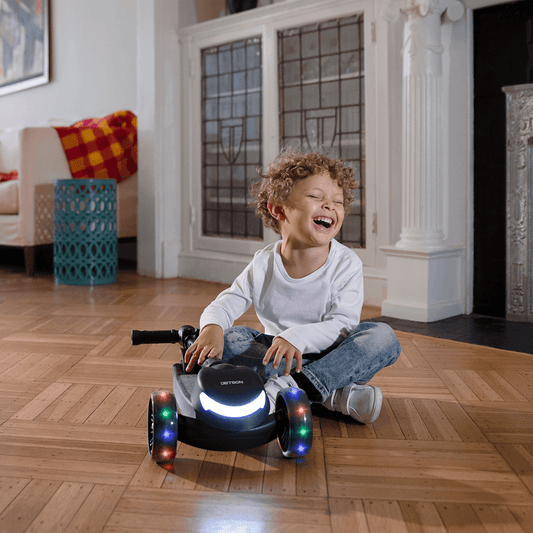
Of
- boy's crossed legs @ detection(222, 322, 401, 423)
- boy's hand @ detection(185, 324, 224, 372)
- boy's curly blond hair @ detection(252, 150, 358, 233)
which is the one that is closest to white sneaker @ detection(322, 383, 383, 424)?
boy's crossed legs @ detection(222, 322, 401, 423)

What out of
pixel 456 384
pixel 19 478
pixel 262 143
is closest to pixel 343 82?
pixel 262 143

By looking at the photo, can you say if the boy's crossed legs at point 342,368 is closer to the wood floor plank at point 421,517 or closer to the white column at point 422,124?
the wood floor plank at point 421,517

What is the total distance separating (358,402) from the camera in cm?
116

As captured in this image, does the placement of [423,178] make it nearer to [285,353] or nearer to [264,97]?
[264,97]

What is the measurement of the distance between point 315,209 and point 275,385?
33 cm

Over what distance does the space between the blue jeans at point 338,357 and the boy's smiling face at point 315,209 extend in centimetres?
20

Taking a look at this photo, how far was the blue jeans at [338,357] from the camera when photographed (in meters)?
1.16

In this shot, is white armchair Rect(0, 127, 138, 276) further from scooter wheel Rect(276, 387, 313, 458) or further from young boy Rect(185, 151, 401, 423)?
scooter wheel Rect(276, 387, 313, 458)

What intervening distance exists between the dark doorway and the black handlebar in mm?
1453

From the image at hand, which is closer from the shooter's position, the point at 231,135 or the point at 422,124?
the point at 422,124

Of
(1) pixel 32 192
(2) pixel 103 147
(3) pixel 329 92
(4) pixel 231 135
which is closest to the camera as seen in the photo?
(3) pixel 329 92

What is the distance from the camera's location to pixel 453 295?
2.29 metres

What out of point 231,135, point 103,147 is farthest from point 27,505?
point 103,147

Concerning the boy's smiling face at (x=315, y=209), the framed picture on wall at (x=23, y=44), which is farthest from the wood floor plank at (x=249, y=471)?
the framed picture on wall at (x=23, y=44)
